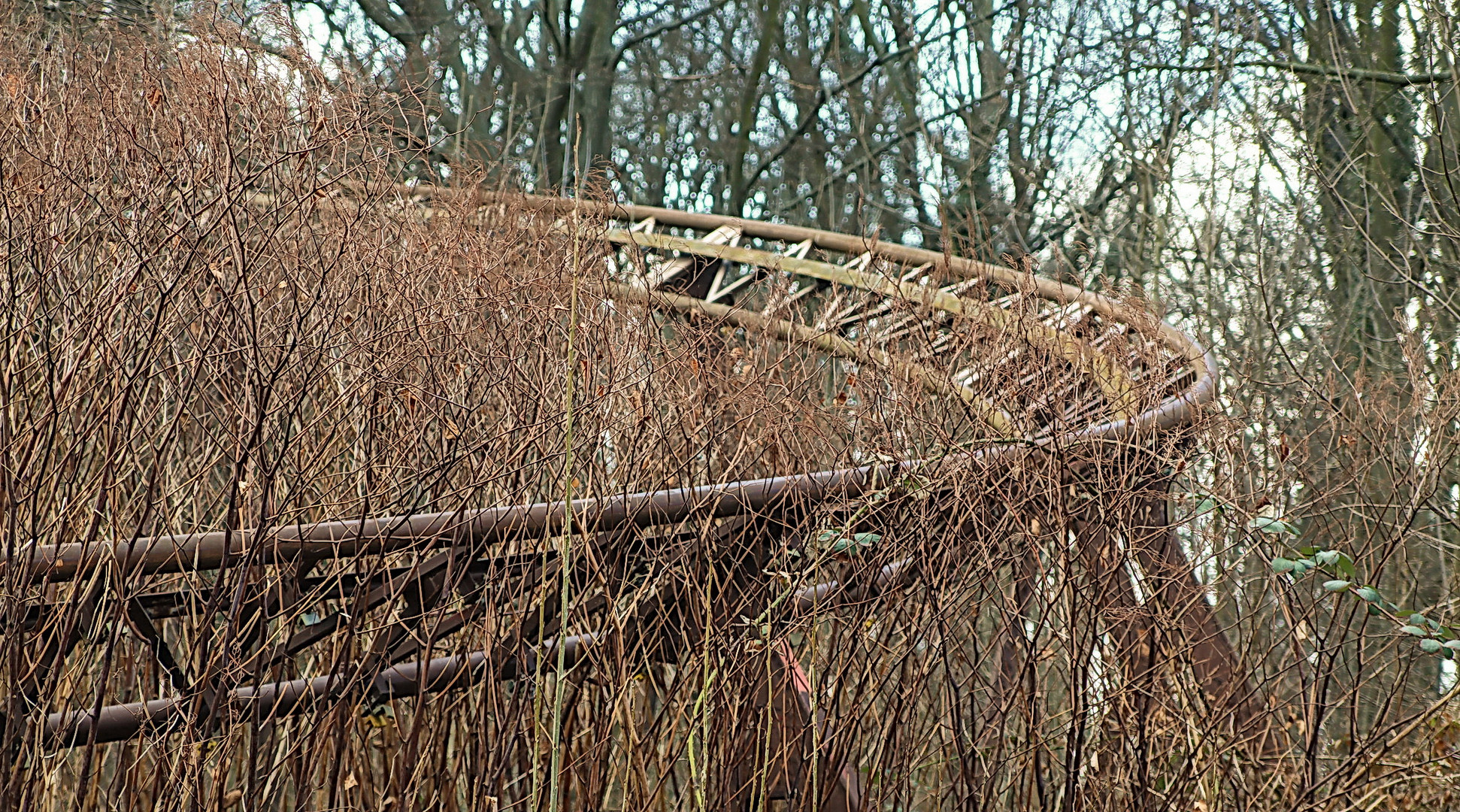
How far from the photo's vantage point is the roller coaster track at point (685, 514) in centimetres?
312

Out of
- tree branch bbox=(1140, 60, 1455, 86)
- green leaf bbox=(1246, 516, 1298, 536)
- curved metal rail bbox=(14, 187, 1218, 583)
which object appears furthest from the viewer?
tree branch bbox=(1140, 60, 1455, 86)

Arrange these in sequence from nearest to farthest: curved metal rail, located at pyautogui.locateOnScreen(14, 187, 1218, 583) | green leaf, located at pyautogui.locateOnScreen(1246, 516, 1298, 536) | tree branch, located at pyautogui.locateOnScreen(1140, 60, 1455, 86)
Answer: curved metal rail, located at pyautogui.locateOnScreen(14, 187, 1218, 583), green leaf, located at pyautogui.locateOnScreen(1246, 516, 1298, 536), tree branch, located at pyautogui.locateOnScreen(1140, 60, 1455, 86)

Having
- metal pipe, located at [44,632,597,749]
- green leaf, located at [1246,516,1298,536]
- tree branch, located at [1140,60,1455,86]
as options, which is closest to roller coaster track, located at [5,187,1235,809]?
metal pipe, located at [44,632,597,749]

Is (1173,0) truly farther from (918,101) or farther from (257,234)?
(257,234)

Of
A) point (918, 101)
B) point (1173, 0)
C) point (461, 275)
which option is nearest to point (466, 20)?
point (918, 101)

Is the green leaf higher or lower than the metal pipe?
higher

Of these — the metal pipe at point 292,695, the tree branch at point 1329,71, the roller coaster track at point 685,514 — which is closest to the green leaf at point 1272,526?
the roller coaster track at point 685,514

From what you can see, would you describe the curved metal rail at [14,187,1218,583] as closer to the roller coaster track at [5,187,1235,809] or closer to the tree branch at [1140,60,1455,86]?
the roller coaster track at [5,187,1235,809]

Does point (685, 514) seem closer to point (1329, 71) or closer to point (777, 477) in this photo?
point (777, 477)

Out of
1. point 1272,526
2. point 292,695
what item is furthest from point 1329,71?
point 292,695

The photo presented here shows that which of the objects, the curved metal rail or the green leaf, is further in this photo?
the green leaf

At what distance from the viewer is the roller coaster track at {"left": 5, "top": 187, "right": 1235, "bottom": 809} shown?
3.12 metres

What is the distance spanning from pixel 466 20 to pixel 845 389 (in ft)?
32.5

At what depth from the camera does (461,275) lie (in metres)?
4.09
